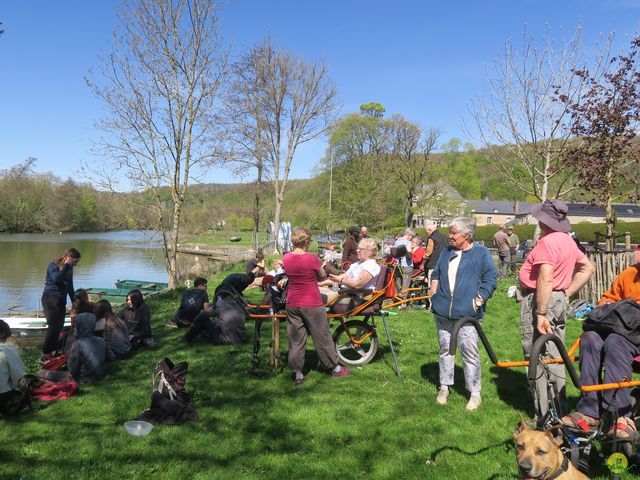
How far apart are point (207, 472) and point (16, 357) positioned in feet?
8.96

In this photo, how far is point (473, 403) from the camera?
471 centimetres

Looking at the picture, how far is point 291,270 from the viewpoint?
5352 mm

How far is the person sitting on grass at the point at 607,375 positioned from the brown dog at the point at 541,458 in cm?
57

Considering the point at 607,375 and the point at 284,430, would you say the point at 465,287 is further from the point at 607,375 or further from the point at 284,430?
the point at 284,430

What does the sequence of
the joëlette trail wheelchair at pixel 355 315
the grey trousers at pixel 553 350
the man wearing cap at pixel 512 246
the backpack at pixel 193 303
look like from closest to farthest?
the grey trousers at pixel 553 350, the joëlette trail wheelchair at pixel 355 315, the backpack at pixel 193 303, the man wearing cap at pixel 512 246

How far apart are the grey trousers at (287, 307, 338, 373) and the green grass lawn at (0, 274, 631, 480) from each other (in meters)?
0.27

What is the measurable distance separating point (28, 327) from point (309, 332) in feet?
35.6

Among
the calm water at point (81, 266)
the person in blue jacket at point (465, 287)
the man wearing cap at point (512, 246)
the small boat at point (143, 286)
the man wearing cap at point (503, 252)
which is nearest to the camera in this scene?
the person in blue jacket at point (465, 287)

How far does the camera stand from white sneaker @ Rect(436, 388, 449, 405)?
4859 millimetres

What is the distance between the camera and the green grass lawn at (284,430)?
3.72 meters

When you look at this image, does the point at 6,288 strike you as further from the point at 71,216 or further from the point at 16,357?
the point at 71,216

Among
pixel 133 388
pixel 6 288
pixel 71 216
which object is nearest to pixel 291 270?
pixel 133 388

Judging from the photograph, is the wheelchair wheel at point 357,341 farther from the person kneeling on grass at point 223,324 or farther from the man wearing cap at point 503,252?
the man wearing cap at point 503,252

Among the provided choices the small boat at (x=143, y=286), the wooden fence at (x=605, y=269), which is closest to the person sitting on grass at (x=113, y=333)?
the wooden fence at (x=605, y=269)
